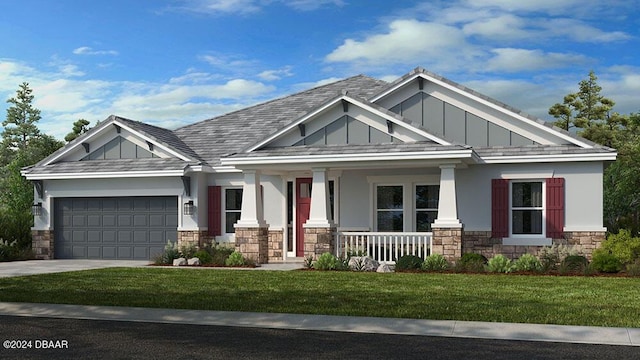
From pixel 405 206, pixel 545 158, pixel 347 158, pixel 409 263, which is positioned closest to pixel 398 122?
pixel 347 158

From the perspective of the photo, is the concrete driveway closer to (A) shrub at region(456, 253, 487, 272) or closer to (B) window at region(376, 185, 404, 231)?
(B) window at region(376, 185, 404, 231)

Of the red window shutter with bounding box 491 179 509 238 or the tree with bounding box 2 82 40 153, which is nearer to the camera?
the red window shutter with bounding box 491 179 509 238

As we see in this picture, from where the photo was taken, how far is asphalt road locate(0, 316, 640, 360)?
342 inches

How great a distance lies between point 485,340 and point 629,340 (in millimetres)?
1865

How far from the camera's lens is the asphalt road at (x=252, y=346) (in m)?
8.68

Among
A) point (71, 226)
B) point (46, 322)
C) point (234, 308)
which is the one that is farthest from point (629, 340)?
point (71, 226)

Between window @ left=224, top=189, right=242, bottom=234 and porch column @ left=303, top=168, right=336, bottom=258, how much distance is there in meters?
4.20

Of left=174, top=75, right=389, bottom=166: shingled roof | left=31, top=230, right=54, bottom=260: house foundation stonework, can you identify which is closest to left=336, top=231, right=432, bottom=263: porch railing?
left=174, top=75, right=389, bottom=166: shingled roof

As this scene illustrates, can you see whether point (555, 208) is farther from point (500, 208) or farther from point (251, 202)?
point (251, 202)

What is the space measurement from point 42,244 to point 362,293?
51.5ft

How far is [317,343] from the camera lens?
9.42 metres

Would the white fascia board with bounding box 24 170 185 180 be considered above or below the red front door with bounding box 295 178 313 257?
above

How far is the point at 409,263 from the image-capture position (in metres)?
19.8

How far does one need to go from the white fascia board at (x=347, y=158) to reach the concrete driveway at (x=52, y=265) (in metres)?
4.94
